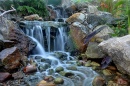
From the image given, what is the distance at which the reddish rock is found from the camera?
261 inches

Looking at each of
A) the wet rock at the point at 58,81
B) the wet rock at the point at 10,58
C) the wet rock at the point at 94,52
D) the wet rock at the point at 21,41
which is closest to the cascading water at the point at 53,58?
the wet rock at the point at 58,81

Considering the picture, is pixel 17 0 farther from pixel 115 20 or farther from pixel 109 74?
pixel 109 74

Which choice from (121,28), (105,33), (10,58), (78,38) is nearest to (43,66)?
(10,58)

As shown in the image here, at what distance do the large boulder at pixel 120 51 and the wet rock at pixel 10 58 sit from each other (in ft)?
8.21

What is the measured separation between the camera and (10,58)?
5.11m

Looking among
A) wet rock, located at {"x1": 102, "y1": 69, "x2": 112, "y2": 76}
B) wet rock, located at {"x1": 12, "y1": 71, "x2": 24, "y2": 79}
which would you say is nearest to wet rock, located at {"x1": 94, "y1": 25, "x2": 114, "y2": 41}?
wet rock, located at {"x1": 102, "y1": 69, "x2": 112, "y2": 76}

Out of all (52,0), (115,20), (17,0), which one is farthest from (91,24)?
(52,0)

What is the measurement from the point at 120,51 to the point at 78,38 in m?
2.62

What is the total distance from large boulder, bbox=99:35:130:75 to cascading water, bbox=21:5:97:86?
34.9 inches

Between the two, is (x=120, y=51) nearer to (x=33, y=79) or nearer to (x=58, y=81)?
(x=58, y=81)

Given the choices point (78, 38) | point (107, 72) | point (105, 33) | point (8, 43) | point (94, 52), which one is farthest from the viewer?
point (78, 38)

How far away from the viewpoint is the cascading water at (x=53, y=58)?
490 centimetres

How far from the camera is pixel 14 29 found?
6.40 m

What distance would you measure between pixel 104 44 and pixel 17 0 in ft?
20.3
